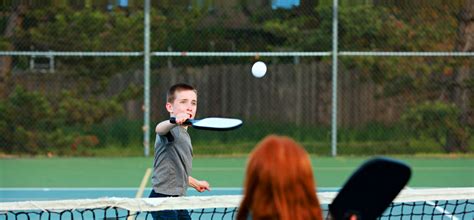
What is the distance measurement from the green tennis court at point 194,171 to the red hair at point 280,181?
7.74 meters

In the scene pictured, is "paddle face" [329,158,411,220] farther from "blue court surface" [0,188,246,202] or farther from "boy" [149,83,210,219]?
"blue court surface" [0,188,246,202]

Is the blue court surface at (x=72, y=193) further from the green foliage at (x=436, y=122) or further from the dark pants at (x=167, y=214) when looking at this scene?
the green foliage at (x=436, y=122)

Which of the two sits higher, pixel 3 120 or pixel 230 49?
pixel 230 49

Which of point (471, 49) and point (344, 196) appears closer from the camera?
point (344, 196)

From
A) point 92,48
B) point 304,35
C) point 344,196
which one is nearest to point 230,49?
point 304,35

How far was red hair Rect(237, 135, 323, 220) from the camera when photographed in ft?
8.50

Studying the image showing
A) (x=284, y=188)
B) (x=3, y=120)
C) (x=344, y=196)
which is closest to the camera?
(x=284, y=188)

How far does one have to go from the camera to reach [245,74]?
13.7 metres

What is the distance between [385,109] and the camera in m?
13.9

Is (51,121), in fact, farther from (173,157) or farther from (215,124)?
(215,124)

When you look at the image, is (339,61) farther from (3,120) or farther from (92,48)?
(3,120)

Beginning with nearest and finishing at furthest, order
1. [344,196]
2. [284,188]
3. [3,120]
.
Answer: [284,188]
[344,196]
[3,120]

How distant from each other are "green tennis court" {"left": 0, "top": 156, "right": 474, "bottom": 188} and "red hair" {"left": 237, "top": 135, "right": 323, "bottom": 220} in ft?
25.4

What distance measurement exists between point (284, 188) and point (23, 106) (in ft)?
36.6
